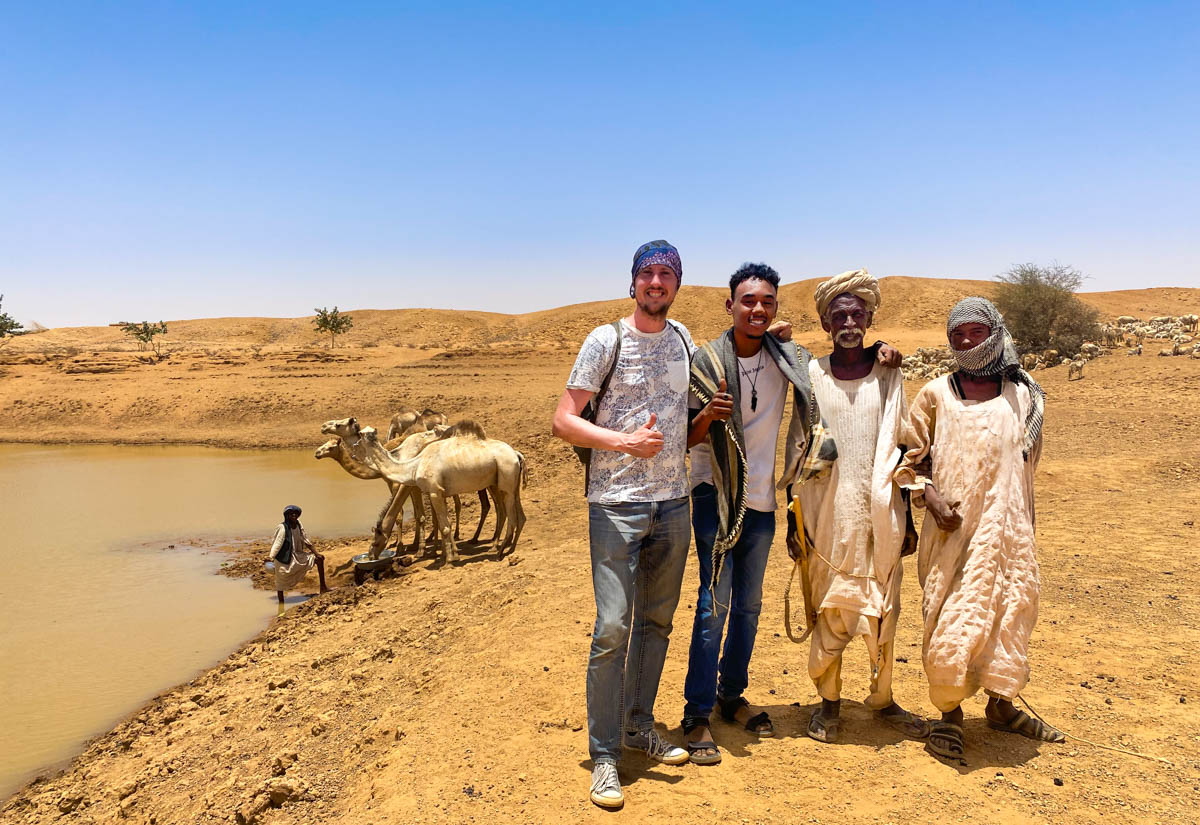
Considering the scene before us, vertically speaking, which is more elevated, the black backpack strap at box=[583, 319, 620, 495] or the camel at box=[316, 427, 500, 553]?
the black backpack strap at box=[583, 319, 620, 495]

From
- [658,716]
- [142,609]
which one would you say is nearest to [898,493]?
[658,716]

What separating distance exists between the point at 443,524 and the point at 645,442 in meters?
6.69

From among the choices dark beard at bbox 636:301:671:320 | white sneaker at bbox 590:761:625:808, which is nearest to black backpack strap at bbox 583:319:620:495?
dark beard at bbox 636:301:671:320

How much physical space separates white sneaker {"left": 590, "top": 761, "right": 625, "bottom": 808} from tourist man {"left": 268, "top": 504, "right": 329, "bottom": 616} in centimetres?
640

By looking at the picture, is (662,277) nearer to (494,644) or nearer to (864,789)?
(864,789)

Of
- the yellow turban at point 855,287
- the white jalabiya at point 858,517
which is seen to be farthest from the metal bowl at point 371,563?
the yellow turban at point 855,287

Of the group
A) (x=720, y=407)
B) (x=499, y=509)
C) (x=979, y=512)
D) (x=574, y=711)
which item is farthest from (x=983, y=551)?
(x=499, y=509)

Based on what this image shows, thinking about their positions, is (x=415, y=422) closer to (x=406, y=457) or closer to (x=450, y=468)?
(x=406, y=457)

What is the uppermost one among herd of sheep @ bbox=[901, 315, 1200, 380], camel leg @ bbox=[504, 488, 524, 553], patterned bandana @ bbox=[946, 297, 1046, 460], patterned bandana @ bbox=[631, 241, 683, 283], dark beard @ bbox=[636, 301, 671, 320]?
patterned bandana @ bbox=[631, 241, 683, 283]

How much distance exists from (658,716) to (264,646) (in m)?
4.95

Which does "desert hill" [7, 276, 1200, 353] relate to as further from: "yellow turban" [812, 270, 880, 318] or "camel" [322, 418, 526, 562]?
"yellow turban" [812, 270, 880, 318]

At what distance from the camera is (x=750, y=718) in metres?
3.99

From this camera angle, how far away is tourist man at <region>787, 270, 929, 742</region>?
11.9 feet

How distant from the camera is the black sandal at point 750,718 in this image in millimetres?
3922
